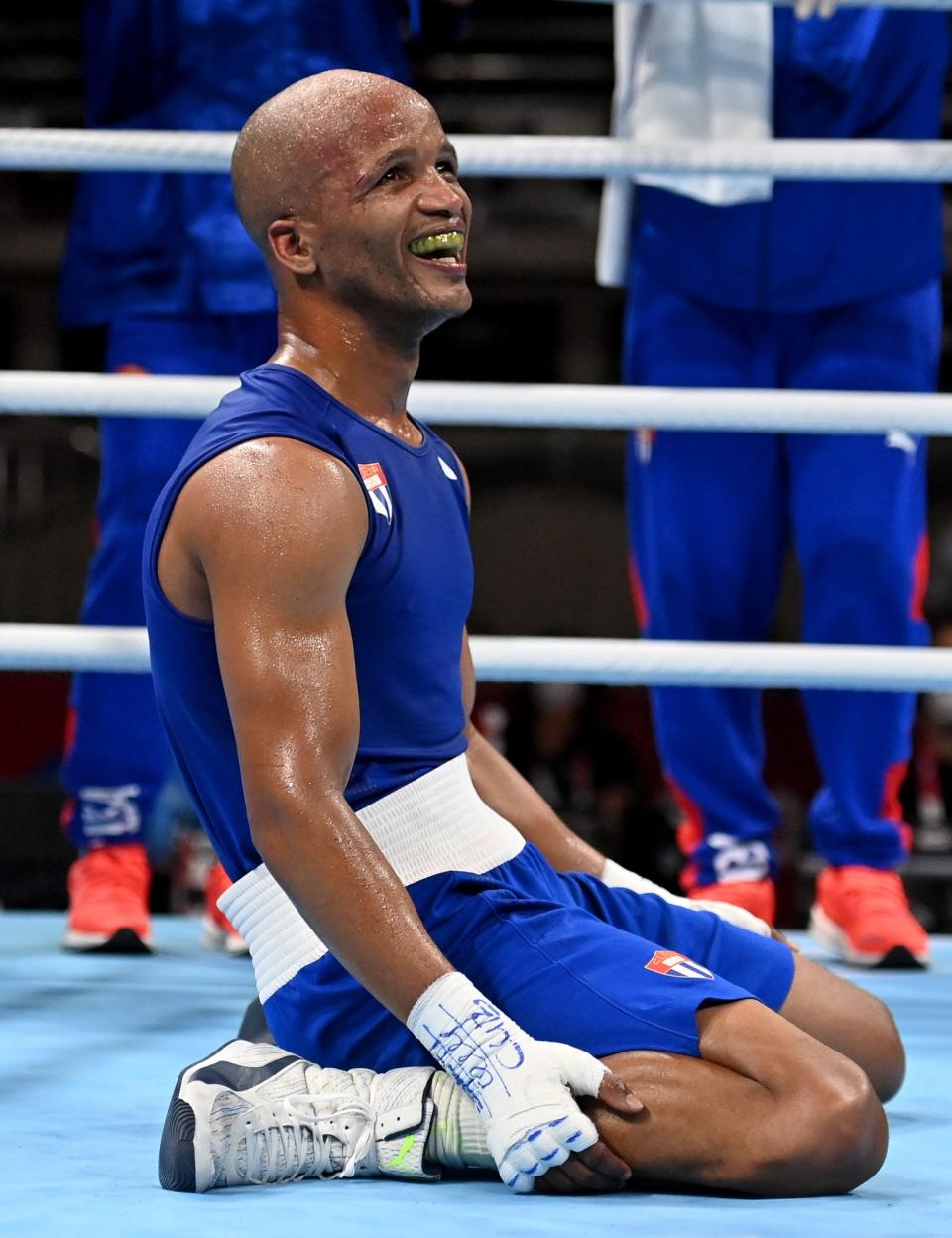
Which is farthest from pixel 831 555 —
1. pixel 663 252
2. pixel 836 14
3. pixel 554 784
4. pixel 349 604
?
pixel 554 784

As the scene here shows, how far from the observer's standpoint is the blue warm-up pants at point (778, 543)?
7.51 feet

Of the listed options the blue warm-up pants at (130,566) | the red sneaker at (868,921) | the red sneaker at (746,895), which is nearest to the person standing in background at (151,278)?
the blue warm-up pants at (130,566)

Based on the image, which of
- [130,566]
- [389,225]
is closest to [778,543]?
[130,566]

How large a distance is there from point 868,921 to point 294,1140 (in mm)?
1125

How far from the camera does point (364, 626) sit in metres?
1.38

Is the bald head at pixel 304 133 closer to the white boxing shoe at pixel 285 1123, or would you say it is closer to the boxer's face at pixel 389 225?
the boxer's face at pixel 389 225

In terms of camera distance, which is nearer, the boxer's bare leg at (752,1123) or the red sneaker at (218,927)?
the boxer's bare leg at (752,1123)

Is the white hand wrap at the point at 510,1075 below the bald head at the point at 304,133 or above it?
below

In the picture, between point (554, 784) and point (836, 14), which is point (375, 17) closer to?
point (836, 14)

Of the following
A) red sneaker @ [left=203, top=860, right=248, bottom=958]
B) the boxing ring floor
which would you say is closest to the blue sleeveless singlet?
the boxing ring floor

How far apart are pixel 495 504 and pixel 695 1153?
6589 millimetres

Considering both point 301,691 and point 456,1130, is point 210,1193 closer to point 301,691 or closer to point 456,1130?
point 456,1130

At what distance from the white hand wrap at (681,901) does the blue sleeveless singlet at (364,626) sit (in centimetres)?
27

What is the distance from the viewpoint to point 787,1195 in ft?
4.13
